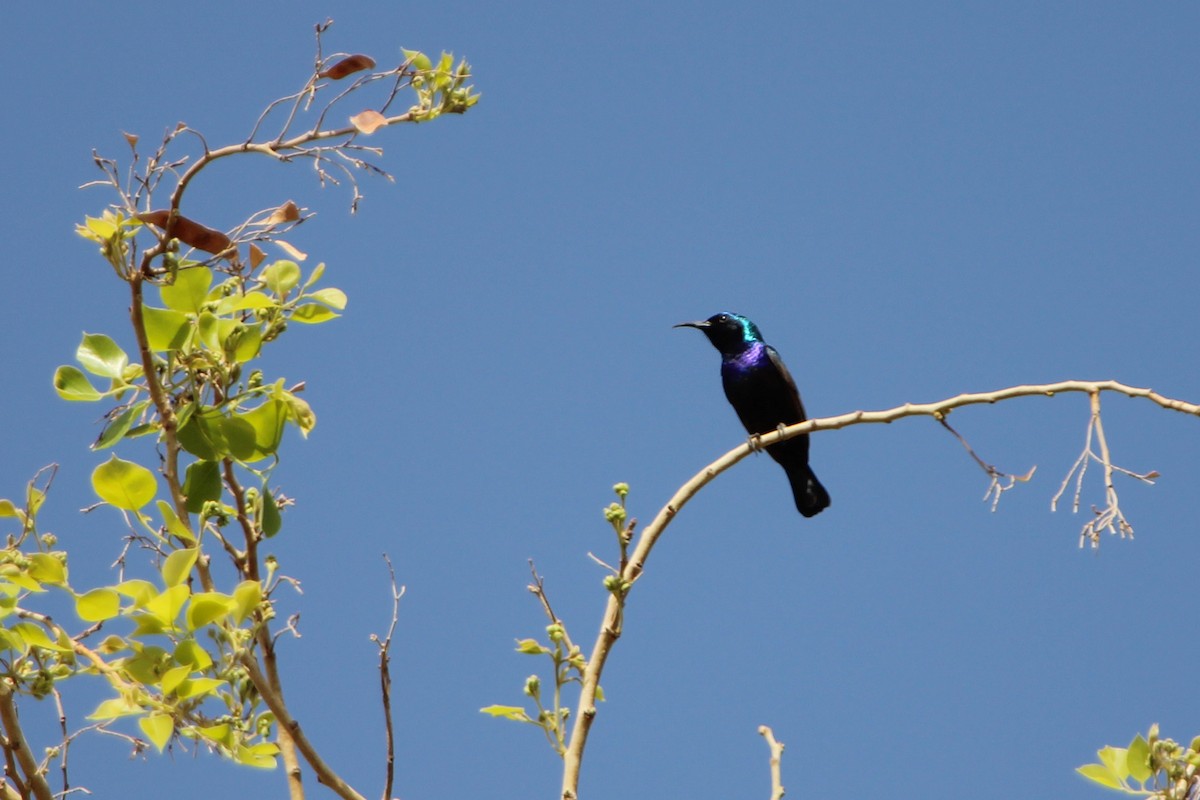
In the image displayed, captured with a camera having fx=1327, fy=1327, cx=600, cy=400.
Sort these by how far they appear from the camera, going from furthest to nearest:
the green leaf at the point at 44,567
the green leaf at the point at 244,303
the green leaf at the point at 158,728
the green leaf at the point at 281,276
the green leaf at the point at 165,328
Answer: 1. the green leaf at the point at 281,276
2. the green leaf at the point at 244,303
3. the green leaf at the point at 165,328
4. the green leaf at the point at 44,567
5. the green leaf at the point at 158,728

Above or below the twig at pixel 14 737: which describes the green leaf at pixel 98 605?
above

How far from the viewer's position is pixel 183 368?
2275 millimetres

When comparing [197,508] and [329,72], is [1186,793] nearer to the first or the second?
[197,508]

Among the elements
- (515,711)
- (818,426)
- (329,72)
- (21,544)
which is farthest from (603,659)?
(329,72)

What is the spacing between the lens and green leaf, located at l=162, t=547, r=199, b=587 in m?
1.91

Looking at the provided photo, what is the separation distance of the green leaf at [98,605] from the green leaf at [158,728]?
8.6 inches

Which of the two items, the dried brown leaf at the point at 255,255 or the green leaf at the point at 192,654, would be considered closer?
the green leaf at the point at 192,654

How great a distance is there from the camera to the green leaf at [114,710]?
5.95ft

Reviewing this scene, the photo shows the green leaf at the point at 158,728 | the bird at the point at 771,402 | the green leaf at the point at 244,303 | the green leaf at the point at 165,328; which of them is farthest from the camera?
the bird at the point at 771,402

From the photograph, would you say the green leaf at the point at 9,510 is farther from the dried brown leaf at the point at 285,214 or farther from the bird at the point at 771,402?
the bird at the point at 771,402

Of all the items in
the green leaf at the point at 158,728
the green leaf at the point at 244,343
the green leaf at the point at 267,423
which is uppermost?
the green leaf at the point at 244,343

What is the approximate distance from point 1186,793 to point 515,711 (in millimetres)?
1080

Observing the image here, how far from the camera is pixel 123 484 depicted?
211 cm

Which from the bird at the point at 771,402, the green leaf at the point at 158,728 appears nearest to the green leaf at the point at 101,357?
the green leaf at the point at 158,728
